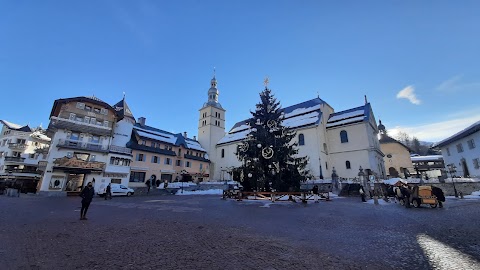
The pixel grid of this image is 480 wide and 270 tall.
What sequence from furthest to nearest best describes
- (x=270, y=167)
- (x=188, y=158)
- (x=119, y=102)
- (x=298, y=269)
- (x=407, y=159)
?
1. (x=407, y=159)
2. (x=188, y=158)
3. (x=119, y=102)
4. (x=270, y=167)
5. (x=298, y=269)

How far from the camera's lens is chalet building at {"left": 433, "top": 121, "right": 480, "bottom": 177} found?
2997 cm

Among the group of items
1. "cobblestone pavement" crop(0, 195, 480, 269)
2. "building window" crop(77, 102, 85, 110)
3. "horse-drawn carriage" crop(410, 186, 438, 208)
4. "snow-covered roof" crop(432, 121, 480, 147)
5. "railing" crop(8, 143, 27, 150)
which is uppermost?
"building window" crop(77, 102, 85, 110)

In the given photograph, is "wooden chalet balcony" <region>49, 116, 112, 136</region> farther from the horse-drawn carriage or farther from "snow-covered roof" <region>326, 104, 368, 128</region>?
"snow-covered roof" <region>326, 104, 368, 128</region>

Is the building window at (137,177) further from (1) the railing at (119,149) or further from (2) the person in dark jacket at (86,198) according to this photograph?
(2) the person in dark jacket at (86,198)

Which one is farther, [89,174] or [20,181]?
[20,181]

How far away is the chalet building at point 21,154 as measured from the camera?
135 feet

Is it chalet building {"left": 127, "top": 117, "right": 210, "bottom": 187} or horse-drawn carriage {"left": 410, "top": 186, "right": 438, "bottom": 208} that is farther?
chalet building {"left": 127, "top": 117, "right": 210, "bottom": 187}

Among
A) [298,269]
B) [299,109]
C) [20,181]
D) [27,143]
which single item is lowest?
[298,269]

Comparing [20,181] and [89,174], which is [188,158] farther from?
[20,181]

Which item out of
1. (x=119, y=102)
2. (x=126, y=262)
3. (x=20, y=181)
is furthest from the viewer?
(x=119, y=102)

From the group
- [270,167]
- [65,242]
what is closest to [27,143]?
[270,167]

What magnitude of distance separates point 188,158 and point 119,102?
58.0 feet

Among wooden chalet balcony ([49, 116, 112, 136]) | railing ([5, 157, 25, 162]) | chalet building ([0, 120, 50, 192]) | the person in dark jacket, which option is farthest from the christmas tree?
railing ([5, 157, 25, 162])

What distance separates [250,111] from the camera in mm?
26453
